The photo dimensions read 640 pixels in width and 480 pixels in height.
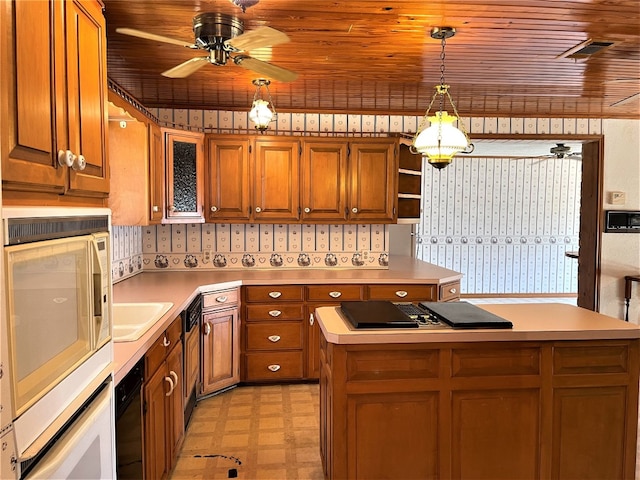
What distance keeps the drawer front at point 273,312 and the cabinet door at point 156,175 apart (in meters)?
1.05

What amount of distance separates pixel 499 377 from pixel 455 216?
19.1 ft

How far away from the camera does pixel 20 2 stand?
91 cm

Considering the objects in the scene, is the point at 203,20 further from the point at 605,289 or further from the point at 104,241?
the point at 605,289

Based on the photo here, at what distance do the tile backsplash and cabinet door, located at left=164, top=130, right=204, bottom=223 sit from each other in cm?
41

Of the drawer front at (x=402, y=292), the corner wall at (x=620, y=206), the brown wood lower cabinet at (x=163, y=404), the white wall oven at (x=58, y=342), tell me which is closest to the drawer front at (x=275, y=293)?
the drawer front at (x=402, y=292)

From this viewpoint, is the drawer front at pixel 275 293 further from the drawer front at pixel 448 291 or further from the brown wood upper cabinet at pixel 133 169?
the drawer front at pixel 448 291

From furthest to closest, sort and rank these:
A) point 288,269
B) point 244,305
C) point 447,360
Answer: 1. point 288,269
2. point 244,305
3. point 447,360

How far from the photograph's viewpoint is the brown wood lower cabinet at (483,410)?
2.07 metres

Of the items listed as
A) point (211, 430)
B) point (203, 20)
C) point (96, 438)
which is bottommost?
point (211, 430)

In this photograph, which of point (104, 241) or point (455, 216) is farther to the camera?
point (455, 216)

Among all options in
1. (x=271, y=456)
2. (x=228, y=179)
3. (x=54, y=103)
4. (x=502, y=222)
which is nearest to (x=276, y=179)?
(x=228, y=179)

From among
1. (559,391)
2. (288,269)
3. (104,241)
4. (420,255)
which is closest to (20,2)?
(104,241)

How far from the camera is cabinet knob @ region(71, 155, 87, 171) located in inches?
46.0

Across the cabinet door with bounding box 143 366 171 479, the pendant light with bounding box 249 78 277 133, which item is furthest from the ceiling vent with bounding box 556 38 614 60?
the cabinet door with bounding box 143 366 171 479
